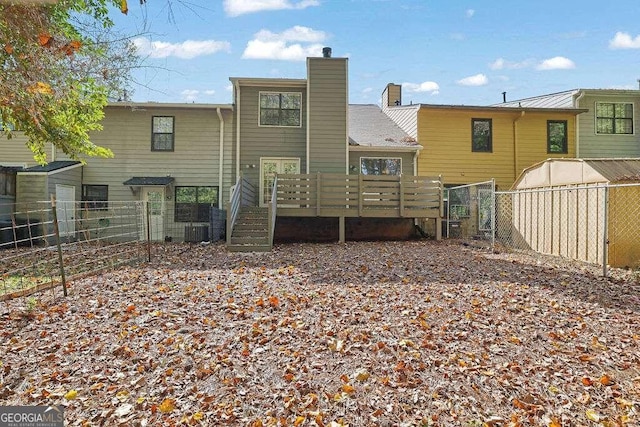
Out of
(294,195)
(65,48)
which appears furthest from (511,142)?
(65,48)

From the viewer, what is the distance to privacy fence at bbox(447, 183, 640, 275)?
8.25 meters

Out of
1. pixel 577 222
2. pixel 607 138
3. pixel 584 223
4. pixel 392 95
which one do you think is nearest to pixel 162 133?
pixel 392 95

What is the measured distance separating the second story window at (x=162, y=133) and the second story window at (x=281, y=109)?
343 centimetres

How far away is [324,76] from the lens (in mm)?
14055

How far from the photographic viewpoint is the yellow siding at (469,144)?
15.3 m

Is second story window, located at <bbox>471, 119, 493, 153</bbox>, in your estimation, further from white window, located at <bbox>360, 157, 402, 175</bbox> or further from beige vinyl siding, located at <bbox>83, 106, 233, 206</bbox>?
beige vinyl siding, located at <bbox>83, 106, 233, 206</bbox>

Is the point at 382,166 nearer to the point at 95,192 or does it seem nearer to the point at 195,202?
the point at 195,202

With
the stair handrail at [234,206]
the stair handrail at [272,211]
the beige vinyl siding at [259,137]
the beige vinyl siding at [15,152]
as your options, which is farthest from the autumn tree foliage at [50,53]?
the beige vinyl siding at [15,152]

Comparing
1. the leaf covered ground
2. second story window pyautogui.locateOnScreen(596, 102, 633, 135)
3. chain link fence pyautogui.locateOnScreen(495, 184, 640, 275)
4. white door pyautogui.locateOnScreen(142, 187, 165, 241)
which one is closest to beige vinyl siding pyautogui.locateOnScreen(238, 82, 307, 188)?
white door pyautogui.locateOnScreen(142, 187, 165, 241)

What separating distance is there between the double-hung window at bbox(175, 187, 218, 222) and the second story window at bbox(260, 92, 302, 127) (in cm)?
327

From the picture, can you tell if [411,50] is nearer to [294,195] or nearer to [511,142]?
[294,195]

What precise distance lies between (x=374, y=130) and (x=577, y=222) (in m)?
9.32

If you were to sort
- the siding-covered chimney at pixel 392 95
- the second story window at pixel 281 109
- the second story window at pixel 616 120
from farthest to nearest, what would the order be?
the siding-covered chimney at pixel 392 95 → the second story window at pixel 616 120 → the second story window at pixel 281 109

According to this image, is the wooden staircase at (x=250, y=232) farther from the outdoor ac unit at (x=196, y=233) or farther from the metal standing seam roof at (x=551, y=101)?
the metal standing seam roof at (x=551, y=101)
